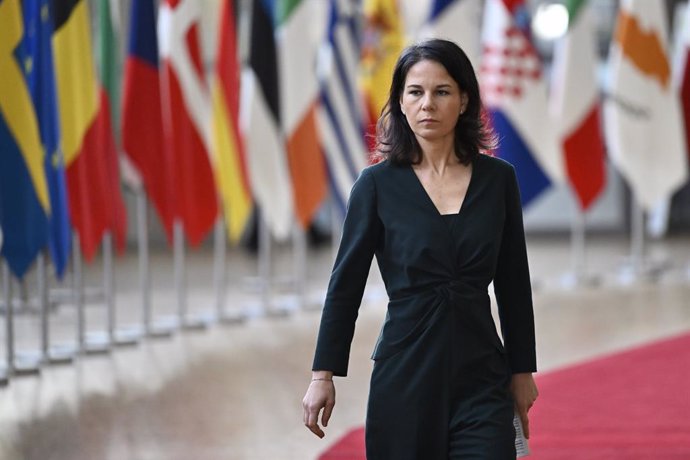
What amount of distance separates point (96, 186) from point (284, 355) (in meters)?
1.42

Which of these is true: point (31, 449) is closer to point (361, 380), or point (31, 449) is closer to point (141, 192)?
point (361, 380)

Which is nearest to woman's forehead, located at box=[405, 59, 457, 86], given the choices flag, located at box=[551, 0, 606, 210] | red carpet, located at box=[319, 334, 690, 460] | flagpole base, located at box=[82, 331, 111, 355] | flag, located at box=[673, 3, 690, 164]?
red carpet, located at box=[319, 334, 690, 460]

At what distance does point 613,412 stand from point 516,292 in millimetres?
2703

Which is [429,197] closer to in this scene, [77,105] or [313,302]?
[77,105]

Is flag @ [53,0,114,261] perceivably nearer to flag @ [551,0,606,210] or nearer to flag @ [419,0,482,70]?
flag @ [419,0,482,70]

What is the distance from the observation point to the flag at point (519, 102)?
32.9 feet

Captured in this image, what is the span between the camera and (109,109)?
7.60 m

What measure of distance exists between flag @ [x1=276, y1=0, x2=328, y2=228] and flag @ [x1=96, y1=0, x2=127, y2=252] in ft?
5.12

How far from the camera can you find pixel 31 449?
4.82 metres

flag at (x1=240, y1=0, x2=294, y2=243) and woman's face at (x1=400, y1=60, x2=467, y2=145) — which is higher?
woman's face at (x1=400, y1=60, x2=467, y2=145)

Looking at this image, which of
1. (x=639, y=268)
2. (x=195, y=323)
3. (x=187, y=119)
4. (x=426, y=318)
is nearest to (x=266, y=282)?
(x=195, y=323)

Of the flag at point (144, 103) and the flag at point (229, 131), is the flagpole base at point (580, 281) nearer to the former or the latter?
the flag at point (229, 131)

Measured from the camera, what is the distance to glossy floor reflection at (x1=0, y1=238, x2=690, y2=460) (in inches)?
195

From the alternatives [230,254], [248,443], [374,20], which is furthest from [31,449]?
[230,254]
